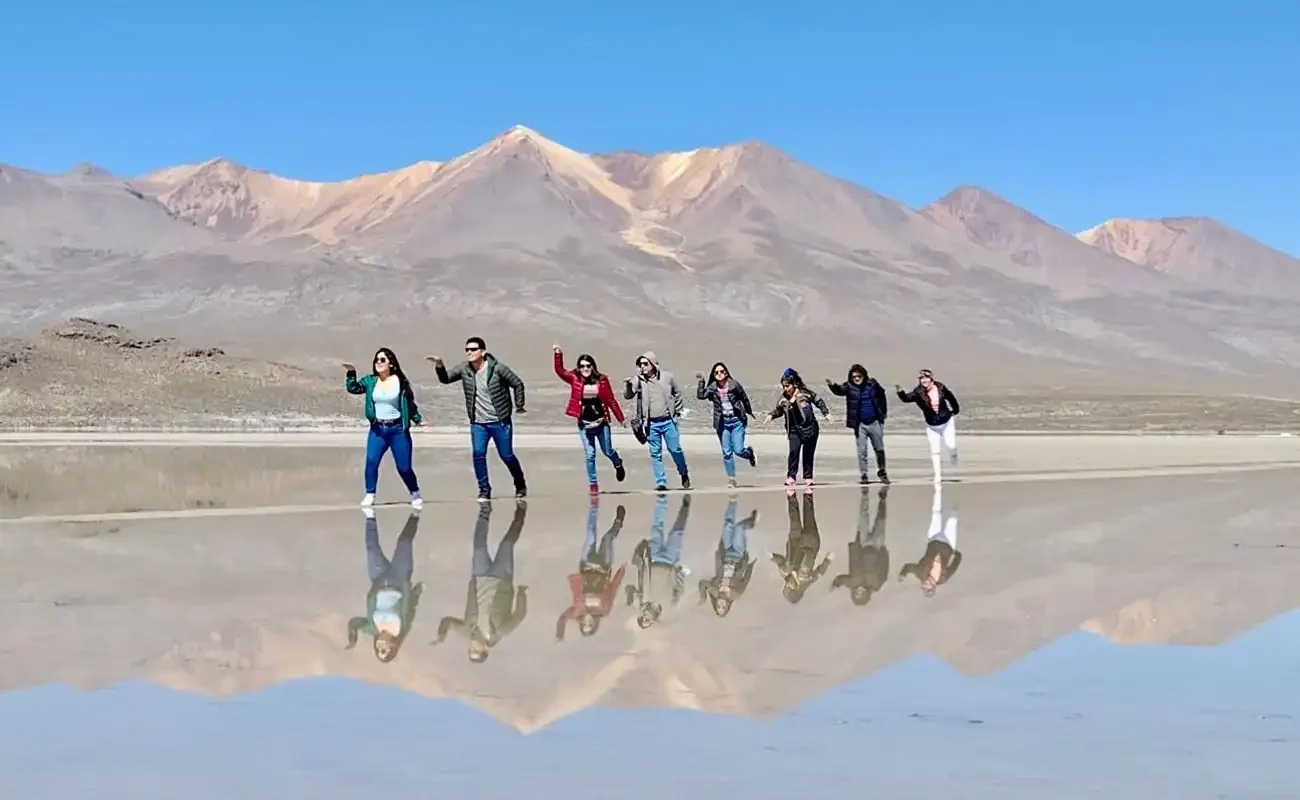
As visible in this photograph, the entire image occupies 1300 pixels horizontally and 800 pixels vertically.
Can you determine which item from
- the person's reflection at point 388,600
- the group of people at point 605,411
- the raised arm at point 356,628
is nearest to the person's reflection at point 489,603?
the person's reflection at point 388,600

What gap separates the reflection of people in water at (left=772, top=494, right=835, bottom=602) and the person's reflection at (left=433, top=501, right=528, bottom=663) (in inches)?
67.5

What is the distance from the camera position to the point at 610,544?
559 inches

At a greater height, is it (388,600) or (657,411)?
(657,411)

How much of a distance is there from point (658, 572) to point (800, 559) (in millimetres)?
1405

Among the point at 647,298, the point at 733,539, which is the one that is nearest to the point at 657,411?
the point at 733,539

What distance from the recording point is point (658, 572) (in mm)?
12055

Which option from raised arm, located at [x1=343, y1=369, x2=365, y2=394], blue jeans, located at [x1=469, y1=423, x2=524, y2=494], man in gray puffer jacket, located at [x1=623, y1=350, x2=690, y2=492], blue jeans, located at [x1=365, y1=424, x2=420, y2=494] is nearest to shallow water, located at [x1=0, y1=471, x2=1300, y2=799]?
blue jeans, located at [x1=365, y1=424, x2=420, y2=494]

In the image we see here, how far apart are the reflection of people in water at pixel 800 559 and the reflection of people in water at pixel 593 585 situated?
1117 mm

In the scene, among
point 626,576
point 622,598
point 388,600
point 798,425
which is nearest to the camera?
point 388,600

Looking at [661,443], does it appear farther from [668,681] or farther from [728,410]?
[668,681]

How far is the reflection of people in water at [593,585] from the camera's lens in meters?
9.63

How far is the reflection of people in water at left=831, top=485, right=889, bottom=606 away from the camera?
1103 cm

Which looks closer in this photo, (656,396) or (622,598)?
(622,598)

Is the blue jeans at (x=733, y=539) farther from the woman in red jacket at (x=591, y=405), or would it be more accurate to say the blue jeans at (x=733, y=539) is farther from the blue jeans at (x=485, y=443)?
the woman in red jacket at (x=591, y=405)
